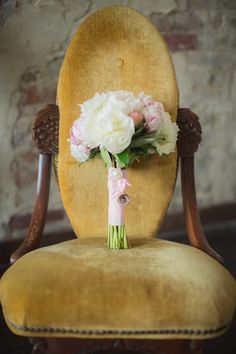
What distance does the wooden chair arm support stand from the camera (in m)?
1.25

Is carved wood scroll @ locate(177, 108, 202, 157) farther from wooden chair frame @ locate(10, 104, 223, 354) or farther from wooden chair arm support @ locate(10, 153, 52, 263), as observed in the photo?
wooden chair arm support @ locate(10, 153, 52, 263)

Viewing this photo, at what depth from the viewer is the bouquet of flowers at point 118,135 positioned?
1.15 metres

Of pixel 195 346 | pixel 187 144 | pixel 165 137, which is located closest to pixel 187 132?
pixel 187 144

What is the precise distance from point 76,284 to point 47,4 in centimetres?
123

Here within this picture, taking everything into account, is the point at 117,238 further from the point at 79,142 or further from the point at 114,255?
the point at 79,142

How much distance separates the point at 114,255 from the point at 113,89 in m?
0.59

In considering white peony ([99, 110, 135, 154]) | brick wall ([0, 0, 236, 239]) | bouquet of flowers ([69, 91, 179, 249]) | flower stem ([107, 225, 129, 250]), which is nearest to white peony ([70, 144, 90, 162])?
bouquet of flowers ([69, 91, 179, 249])

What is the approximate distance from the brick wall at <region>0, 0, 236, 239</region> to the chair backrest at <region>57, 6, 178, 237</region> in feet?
1.30

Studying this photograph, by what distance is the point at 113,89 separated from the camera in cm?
148

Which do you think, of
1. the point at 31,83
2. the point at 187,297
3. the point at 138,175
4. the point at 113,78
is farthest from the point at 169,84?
the point at 187,297

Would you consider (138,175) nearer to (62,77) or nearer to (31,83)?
(62,77)

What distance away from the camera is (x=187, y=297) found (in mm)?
960

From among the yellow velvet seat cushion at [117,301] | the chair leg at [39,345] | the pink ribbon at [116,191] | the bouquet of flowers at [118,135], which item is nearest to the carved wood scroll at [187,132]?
the bouquet of flowers at [118,135]

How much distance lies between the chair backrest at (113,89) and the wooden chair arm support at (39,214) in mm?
47
